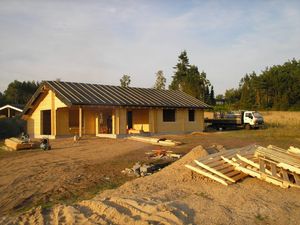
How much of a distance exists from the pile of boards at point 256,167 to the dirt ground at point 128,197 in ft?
0.68

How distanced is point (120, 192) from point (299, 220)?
149 inches

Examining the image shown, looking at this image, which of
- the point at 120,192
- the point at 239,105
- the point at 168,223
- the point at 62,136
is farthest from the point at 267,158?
the point at 239,105

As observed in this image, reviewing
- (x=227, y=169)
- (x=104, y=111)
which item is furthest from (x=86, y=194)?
(x=104, y=111)

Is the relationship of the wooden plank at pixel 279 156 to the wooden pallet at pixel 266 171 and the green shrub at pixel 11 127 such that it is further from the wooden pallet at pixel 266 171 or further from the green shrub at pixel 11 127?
the green shrub at pixel 11 127

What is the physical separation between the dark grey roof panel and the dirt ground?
31.8 feet

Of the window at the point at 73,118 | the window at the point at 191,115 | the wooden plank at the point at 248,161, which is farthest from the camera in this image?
the window at the point at 191,115

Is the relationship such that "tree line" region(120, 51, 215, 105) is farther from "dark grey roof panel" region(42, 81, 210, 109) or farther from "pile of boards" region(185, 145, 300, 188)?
"pile of boards" region(185, 145, 300, 188)

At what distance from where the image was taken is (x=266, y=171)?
9.32 meters

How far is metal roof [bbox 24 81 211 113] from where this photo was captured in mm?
23609

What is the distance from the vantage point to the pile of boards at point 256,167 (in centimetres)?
908

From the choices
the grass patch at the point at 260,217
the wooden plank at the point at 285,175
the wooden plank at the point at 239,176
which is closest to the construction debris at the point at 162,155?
the wooden plank at the point at 239,176

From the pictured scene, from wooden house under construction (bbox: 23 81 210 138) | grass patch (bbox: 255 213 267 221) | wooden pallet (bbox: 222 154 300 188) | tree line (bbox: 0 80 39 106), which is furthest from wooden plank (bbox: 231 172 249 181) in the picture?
tree line (bbox: 0 80 39 106)

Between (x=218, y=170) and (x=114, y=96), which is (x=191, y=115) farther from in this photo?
(x=218, y=170)

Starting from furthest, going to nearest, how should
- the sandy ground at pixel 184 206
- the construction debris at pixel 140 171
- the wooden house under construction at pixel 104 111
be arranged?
the wooden house under construction at pixel 104 111 → the construction debris at pixel 140 171 → the sandy ground at pixel 184 206
